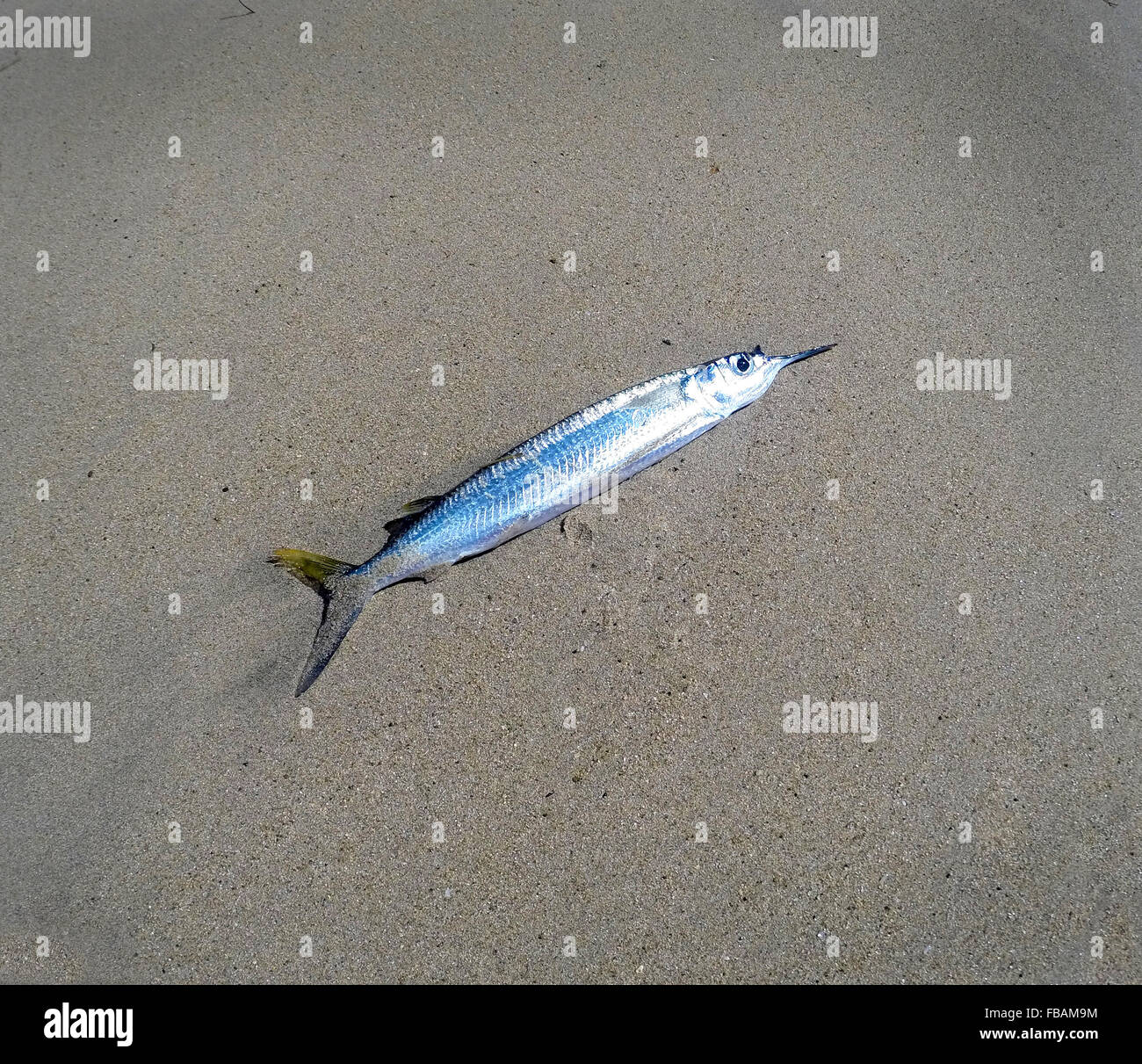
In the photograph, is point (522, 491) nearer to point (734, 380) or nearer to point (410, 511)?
point (410, 511)

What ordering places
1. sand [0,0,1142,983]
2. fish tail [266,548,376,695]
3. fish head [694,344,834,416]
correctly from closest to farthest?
1. sand [0,0,1142,983]
2. fish tail [266,548,376,695]
3. fish head [694,344,834,416]

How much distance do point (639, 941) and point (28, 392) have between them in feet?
14.5

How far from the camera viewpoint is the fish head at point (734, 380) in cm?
392

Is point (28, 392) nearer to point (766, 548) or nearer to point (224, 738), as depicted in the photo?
point (224, 738)

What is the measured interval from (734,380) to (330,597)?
242 centimetres

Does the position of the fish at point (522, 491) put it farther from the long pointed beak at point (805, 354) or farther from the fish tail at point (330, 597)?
the long pointed beak at point (805, 354)

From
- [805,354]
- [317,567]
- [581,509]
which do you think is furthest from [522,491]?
[805,354]

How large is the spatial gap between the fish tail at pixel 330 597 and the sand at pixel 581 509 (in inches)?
4.3

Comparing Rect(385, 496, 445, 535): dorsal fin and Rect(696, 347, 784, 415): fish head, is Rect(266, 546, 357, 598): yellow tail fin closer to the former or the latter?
Rect(385, 496, 445, 535): dorsal fin

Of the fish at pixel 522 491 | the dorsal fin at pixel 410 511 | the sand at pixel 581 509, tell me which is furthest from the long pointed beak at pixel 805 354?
the dorsal fin at pixel 410 511

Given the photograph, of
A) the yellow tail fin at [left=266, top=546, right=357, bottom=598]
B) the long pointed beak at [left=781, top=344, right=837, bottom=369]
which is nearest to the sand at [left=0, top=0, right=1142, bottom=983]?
the long pointed beak at [left=781, top=344, right=837, bottom=369]

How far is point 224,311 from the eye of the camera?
4.30 m

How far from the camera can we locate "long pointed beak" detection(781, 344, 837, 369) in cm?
412
